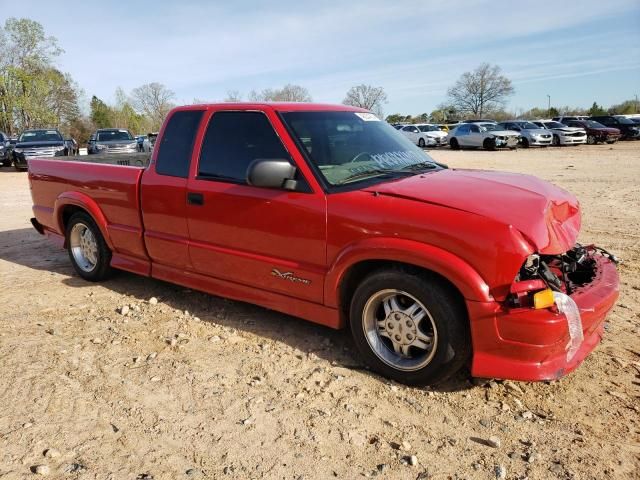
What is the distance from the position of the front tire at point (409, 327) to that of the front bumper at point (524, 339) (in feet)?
0.44

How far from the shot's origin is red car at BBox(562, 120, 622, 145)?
3009 cm

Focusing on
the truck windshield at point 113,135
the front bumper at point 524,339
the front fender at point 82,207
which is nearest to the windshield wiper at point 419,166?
the front bumper at point 524,339

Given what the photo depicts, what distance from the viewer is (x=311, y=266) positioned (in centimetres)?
348

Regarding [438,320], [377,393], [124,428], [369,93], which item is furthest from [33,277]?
[369,93]

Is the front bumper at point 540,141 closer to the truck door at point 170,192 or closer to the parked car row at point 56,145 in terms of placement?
the parked car row at point 56,145

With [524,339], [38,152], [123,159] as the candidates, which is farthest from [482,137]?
[524,339]

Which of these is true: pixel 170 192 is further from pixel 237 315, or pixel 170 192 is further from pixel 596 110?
pixel 596 110

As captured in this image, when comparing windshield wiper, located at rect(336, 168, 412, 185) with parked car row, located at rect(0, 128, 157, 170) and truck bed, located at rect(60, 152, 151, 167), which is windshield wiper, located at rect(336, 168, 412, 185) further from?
parked car row, located at rect(0, 128, 157, 170)

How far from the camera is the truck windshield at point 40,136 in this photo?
69.7 ft

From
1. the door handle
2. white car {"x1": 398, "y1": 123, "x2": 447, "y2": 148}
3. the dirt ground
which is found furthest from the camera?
white car {"x1": 398, "y1": 123, "x2": 447, "y2": 148}

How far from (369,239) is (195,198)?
166cm

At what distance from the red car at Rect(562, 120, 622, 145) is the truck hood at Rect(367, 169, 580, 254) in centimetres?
3144

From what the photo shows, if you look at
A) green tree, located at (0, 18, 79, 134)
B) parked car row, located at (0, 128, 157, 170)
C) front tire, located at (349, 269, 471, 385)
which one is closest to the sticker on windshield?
front tire, located at (349, 269, 471, 385)

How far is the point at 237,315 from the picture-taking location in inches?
173
